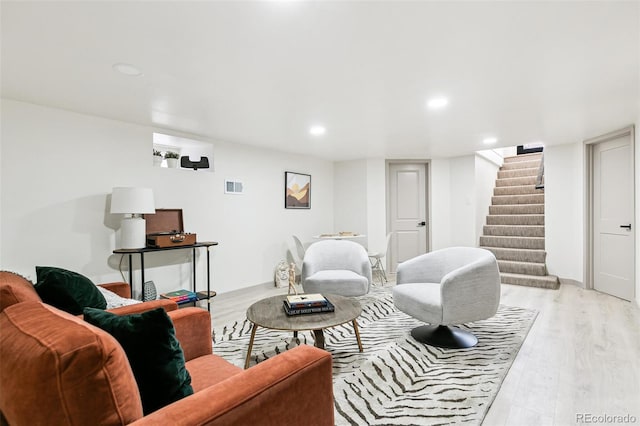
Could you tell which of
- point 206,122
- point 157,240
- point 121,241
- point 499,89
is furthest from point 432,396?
point 206,122

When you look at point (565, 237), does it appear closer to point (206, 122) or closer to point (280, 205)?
point (280, 205)

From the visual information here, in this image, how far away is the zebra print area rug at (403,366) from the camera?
6.23 feet

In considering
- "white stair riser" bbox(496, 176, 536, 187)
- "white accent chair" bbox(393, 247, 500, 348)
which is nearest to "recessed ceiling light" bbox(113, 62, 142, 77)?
"white accent chair" bbox(393, 247, 500, 348)

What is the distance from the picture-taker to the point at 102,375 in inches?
31.3

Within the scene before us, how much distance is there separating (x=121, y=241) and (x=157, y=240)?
12.8 inches

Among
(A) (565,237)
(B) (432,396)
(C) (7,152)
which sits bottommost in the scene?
(B) (432,396)

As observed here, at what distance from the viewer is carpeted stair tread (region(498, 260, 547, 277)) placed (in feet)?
16.9

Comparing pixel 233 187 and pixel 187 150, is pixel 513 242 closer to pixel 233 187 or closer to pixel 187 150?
pixel 233 187

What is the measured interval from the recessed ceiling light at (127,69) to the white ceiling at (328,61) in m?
0.04

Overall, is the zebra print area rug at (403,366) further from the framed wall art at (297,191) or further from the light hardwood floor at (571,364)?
the framed wall art at (297,191)

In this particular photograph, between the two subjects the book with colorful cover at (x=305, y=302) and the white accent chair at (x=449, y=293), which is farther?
the white accent chair at (x=449, y=293)

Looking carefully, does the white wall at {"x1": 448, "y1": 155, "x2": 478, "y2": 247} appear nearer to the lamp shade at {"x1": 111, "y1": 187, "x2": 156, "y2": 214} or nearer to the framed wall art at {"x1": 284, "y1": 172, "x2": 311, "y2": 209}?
the framed wall art at {"x1": 284, "y1": 172, "x2": 311, "y2": 209}

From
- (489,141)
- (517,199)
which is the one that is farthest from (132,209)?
(517,199)

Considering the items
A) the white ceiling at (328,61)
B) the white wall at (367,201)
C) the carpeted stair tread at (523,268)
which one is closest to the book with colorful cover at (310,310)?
the white ceiling at (328,61)
